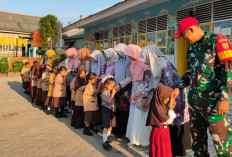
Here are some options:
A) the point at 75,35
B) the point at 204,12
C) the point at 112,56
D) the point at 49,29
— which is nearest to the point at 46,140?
the point at 112,56

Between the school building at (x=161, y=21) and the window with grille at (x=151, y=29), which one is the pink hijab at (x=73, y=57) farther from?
the window with grille at (x=151, y=29)

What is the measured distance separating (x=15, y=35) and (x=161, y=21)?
875 inches

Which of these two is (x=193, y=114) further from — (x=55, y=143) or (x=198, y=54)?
(x=55, y=143)

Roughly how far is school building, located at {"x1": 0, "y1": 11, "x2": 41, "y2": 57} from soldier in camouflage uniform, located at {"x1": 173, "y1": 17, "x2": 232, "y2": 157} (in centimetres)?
2557

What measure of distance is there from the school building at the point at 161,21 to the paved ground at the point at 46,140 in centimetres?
440

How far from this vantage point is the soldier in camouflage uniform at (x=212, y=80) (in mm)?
1994

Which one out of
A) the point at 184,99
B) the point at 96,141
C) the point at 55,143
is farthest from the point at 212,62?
the point at 55,143

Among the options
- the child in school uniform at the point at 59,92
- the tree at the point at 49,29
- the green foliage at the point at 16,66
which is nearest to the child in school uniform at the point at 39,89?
the child in school uniform at the point at 59,92

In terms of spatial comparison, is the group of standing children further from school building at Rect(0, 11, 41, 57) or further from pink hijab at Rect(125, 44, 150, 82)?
school building at Rect(0, 11, 41, 57)

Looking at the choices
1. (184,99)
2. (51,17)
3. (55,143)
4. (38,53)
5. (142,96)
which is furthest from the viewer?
(38,53)

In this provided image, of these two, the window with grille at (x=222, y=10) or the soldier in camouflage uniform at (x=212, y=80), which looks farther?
the window with grille at (x=222, y=10)

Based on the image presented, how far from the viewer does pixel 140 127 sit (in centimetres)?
342

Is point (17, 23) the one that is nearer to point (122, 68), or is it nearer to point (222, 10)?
point (222, 10)

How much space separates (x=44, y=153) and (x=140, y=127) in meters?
1.63
